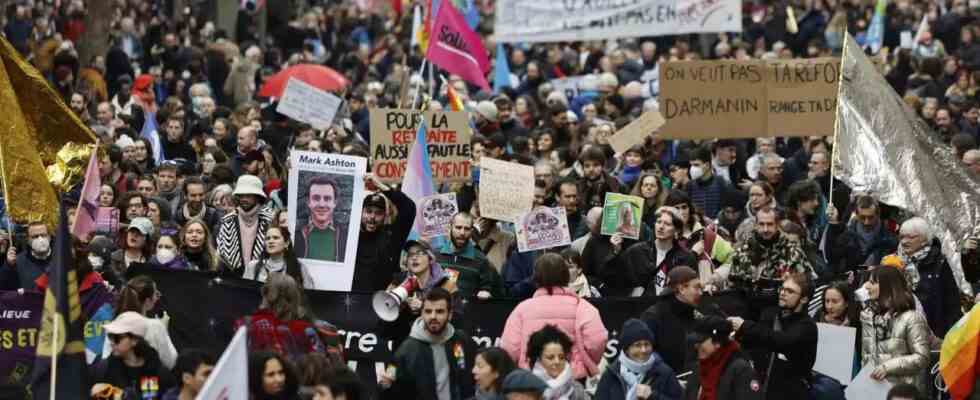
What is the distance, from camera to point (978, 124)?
→ 20359 millimetres

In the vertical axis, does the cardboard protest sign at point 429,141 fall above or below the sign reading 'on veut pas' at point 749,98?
below

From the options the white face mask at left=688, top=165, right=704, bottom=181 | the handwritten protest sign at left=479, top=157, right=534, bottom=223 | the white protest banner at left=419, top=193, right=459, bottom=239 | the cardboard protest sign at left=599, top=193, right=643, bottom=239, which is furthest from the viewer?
the white face mask at left=688, top=165, right=704, bottom=181

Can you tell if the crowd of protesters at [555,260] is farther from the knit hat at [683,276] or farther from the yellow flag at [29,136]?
the yellow flag at [29,136]

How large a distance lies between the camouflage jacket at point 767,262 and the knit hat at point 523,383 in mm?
3163

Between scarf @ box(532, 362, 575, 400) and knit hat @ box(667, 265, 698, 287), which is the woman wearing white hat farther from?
knit hat @ box(667, 265, 698, 287)

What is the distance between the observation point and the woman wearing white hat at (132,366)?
11523 millimetres

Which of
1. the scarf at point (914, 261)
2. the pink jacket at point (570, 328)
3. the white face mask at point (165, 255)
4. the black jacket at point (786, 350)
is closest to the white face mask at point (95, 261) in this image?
the white face mask at point (165, 255)

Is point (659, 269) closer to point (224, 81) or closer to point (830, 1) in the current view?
point (224, 81)

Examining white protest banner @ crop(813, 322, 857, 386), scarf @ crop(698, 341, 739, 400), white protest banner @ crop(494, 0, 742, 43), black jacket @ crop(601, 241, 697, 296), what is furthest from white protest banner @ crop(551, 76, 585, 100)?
scarf @ crop(698, 341, 739, 400)

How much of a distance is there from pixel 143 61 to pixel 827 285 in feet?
55.4

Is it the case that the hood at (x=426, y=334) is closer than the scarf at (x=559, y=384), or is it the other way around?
the scarf at (x=559, y=384)

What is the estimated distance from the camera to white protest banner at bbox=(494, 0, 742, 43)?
80.6 ft

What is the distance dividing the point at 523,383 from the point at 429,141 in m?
6.05

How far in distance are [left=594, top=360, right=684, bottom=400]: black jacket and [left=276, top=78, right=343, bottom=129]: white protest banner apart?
334 inches
